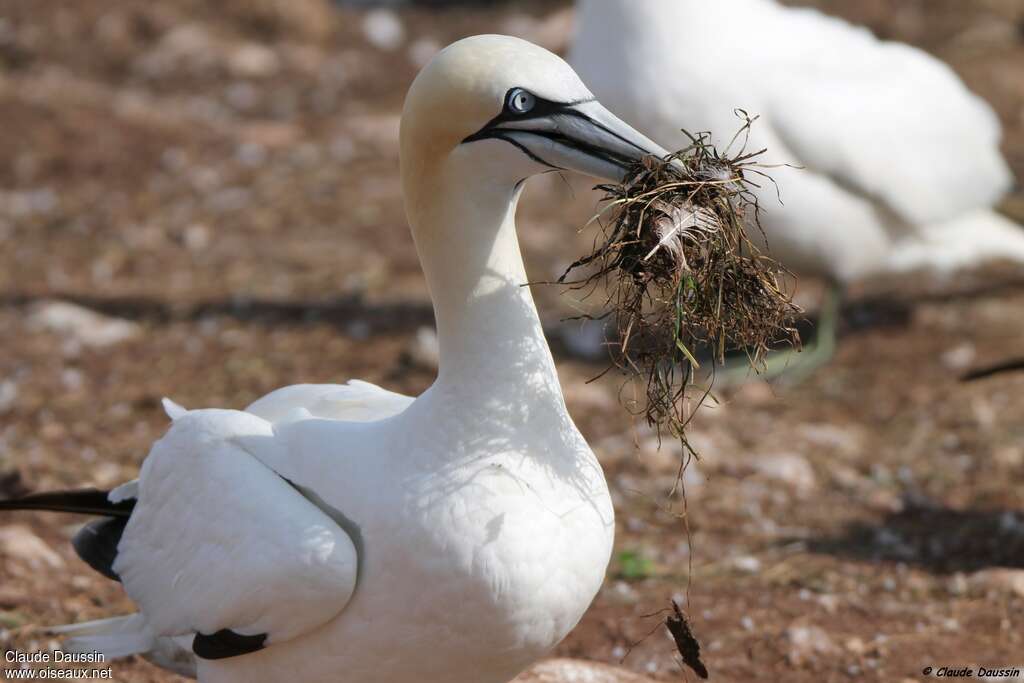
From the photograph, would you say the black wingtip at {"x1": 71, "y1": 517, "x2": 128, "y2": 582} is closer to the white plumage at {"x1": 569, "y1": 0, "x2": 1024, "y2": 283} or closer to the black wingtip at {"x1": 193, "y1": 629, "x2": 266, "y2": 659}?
the black wingtip at {"x1": 193, "y1": 629, "x2": 266, "y2": 659}

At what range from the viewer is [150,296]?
7270 mm

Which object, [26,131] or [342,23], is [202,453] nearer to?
[26,131]

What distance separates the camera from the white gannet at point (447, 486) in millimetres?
2863

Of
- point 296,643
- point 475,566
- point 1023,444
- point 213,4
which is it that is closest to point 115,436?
point 296,643

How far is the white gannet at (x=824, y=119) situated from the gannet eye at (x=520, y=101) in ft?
10.7

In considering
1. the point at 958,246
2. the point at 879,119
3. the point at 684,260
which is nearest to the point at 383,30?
the point at 879,119

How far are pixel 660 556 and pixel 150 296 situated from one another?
3.57 metres

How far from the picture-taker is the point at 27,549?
177 inches

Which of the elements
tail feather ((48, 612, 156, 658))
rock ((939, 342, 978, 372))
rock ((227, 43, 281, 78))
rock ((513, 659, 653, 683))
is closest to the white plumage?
rock ((939, 342, 978, 372))

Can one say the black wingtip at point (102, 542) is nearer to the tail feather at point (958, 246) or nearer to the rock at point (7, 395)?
the rock at point (7, 395)

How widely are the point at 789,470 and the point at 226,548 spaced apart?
10.3 feet

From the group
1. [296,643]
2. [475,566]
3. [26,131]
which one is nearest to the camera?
[475,566]

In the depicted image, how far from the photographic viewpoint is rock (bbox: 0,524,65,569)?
447 cm

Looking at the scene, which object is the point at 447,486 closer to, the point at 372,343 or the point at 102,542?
the point at 102,542
